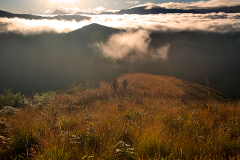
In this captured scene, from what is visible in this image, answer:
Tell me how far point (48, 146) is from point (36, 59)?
212m

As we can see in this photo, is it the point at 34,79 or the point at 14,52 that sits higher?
the point at 14,52

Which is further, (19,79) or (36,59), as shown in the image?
(36,59)

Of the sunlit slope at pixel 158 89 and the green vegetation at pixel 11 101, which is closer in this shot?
the green vegetation at pixel 11 101

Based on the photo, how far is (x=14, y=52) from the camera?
7367 inches

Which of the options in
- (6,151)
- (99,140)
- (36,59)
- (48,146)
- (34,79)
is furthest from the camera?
(36,59)

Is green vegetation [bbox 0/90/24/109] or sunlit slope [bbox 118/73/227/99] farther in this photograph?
sunlit slope [bbox 118/73/227/99]

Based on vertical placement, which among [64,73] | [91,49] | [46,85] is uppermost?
[91,49]

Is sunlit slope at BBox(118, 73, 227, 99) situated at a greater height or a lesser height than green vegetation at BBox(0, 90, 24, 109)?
lesser

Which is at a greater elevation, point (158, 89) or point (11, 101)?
point (11, 101)

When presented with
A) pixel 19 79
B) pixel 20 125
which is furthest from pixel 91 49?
pixel 20 125

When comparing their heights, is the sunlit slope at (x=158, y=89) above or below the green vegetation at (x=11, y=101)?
below

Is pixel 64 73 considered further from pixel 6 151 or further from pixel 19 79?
pixel 6 151

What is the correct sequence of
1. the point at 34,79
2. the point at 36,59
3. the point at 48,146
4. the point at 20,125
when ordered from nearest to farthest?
the point at 48,146
the point at 20,125
the point at 34,79
the point at 36,59

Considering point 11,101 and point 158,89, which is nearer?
point 11,101
